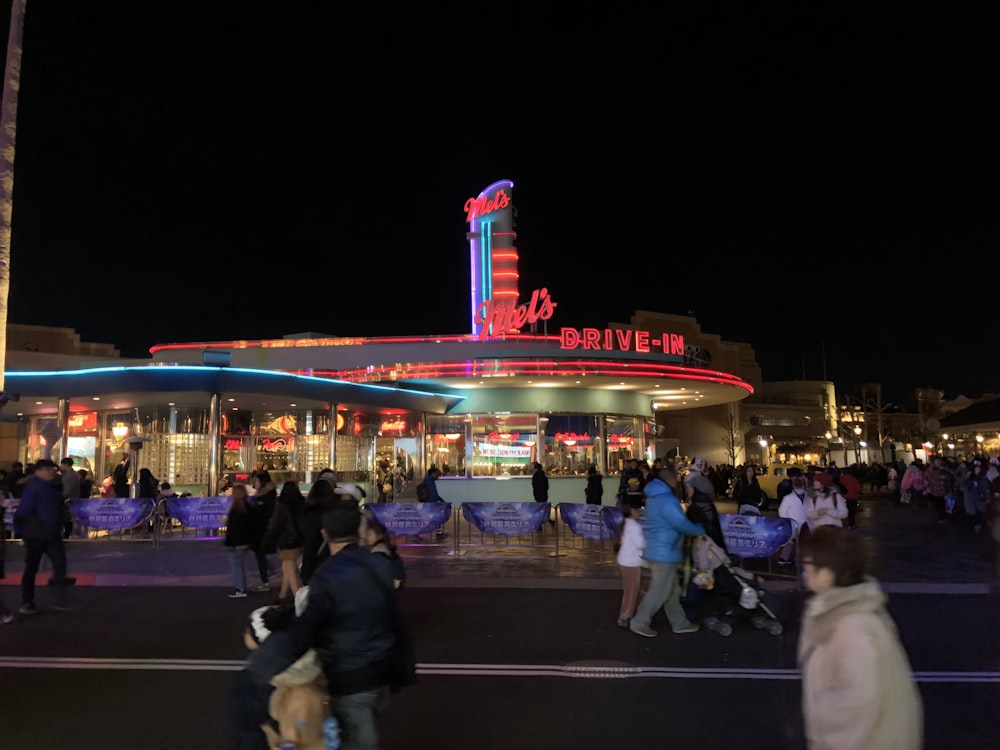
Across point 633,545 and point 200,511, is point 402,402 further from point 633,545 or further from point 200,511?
point 633,545

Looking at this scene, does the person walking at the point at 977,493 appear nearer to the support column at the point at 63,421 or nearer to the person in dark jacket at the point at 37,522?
the person in dark jacket at the point at 37,522

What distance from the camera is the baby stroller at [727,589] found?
7.84 metres

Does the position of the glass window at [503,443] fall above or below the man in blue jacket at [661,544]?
above

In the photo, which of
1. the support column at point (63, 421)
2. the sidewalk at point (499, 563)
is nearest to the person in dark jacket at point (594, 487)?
the sidewalk at point (499, 563)

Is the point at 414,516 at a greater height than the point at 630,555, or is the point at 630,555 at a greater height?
the point at 630,555

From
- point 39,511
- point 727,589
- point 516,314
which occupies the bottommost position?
point 727,589

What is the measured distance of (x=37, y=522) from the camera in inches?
359

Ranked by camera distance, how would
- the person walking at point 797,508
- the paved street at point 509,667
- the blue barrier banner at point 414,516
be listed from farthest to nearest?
the blue barrier banner at point 414,516 < the person walking at point 797,508 < the paved street at point 509,667

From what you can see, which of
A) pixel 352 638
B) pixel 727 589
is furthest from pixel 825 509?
pixel 352 638

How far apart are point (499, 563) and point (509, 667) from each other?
6.47 meters

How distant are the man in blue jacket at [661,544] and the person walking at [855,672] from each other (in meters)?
4.84

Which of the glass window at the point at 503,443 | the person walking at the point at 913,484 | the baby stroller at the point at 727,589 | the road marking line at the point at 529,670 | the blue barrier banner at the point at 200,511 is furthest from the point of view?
the glass window at the point at 503,443

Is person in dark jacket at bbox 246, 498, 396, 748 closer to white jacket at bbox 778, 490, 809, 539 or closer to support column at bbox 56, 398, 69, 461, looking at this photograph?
white jacket at bbox 778, 490, 809, 539

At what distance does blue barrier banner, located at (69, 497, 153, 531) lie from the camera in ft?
50.3
